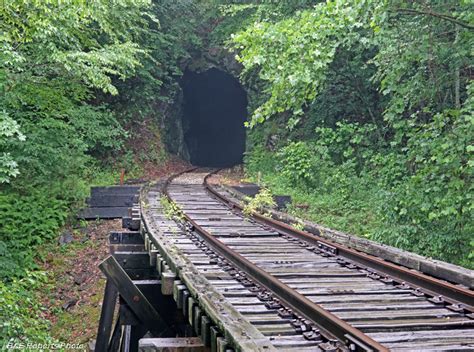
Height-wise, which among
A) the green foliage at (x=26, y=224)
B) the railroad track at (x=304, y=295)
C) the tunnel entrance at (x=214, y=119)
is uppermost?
the tunnel entrance at (x=214, y=119)

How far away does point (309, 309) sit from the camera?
4406 mm

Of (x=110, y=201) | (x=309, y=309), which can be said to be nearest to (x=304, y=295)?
(x=309, y=309)

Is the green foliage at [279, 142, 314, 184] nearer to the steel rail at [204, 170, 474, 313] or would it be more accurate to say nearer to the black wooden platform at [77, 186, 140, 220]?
the black wooden platform at [77, 186, 140, 220]

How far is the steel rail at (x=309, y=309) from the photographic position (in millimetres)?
3617

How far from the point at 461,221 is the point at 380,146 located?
9.45 metres

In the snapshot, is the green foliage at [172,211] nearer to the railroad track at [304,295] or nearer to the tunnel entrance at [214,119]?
the railroad track at [304,295]

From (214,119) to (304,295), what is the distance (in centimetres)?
3919

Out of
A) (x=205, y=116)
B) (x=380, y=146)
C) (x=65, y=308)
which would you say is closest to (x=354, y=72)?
(x=380, y=146)

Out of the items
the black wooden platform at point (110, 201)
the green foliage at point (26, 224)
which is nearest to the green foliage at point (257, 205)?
the green foliage at point (26, 224)

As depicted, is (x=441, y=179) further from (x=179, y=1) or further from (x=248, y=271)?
(x=179, y=1)

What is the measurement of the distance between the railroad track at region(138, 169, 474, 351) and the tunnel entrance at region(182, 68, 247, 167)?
29286mm

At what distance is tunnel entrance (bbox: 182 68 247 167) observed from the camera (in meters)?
38.2

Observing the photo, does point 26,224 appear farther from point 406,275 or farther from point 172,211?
point 406,275

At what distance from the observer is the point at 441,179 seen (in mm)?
7988
